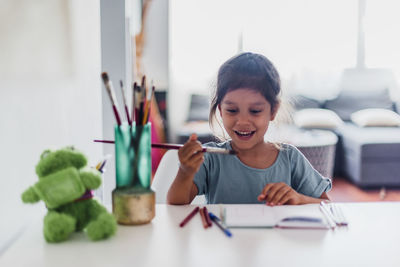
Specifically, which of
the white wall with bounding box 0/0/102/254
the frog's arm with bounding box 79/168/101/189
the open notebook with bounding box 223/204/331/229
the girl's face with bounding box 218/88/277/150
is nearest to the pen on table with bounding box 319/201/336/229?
the open notebook with bounding box 223/204/331/229

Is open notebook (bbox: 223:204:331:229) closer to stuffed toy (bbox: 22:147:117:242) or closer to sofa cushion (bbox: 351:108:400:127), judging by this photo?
stuffed toy (bbox: 22:147:117:242)

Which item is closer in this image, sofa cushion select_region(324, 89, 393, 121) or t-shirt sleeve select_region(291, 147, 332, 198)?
t-shirt sleeve select_region(291, 147, 332, 198)

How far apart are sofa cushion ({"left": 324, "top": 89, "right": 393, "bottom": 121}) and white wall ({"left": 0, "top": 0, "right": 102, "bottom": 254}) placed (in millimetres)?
3548

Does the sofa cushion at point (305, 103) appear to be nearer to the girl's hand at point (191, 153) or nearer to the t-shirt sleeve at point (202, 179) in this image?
the t-shirt sleeve at point (202, 179)

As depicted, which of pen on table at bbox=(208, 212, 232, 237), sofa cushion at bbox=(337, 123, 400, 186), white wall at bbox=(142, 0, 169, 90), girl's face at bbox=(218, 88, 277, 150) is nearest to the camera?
pen on table at bbox=(208, 212, 232, 237)

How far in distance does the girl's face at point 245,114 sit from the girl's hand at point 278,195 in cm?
24

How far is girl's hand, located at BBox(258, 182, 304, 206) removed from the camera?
0.93m

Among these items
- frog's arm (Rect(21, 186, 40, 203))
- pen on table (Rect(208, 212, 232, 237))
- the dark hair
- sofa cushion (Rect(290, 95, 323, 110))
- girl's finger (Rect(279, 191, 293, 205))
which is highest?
the dark hair

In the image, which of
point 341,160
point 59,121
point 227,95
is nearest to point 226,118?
point 227,95

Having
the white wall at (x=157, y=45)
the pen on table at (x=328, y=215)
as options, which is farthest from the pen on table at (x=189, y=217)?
the white wall at (x=157, y=45)

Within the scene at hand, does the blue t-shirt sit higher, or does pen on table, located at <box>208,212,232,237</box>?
pen on table, located at <box>208,212,232,237</box>

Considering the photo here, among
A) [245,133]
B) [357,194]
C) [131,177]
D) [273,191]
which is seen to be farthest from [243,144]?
[357,194]

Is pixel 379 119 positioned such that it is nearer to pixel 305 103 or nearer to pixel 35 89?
pixel 305 103

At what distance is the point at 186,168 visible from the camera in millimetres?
900
